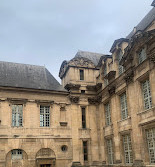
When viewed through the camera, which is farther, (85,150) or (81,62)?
(81,62)

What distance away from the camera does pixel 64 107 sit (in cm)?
2059

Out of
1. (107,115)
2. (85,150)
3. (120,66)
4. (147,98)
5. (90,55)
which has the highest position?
(90,55)

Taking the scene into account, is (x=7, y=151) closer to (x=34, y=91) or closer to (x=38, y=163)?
(x=38, y=163)

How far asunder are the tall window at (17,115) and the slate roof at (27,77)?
1.73 m

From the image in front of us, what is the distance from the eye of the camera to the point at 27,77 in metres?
21.4

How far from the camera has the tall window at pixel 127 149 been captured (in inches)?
632

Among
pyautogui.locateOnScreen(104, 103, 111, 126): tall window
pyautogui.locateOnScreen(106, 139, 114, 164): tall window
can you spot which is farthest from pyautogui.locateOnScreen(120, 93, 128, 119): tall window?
pyautogui.locateOnScreen(106, 139, 114, 164): tall window

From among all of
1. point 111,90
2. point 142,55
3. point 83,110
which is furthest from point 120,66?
point 83,110

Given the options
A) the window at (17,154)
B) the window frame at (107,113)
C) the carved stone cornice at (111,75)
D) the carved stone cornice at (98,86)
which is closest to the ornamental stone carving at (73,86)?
the carved stone cornice at (98,86)

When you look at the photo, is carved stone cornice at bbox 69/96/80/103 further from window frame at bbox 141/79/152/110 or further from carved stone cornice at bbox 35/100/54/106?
window frame at bbox 141/79/152/110

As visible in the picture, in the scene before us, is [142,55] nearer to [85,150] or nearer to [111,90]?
[111,90]

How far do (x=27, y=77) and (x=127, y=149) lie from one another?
399 inches

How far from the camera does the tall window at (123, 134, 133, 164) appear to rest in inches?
632

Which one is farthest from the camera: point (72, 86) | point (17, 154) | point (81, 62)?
point (81, 62)
